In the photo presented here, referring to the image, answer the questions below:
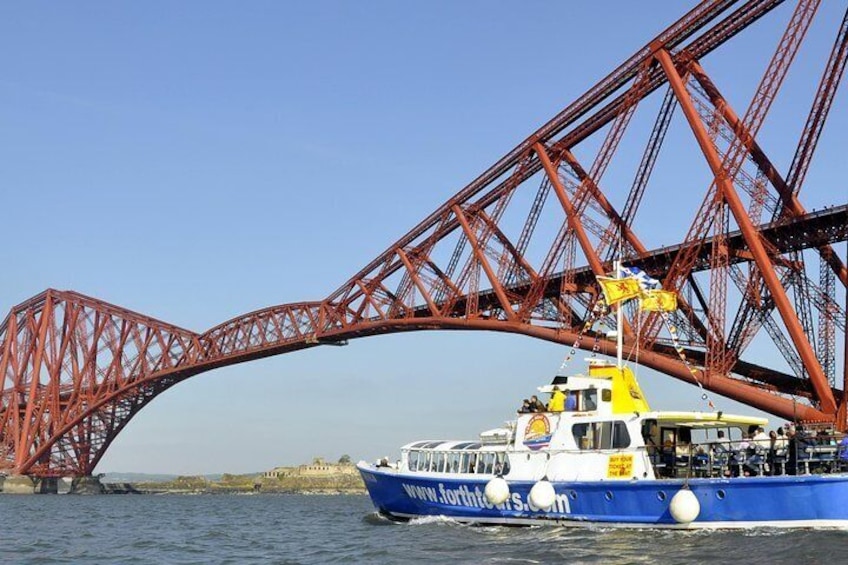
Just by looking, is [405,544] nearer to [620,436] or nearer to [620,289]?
[620,436]

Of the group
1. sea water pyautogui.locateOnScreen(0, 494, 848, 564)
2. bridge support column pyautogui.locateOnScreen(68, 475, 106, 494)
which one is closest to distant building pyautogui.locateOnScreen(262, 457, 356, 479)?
bridge support column pyautogui.locateOnScreen(68, 475, 106, 494)

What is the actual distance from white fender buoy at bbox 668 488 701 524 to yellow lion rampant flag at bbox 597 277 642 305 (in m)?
7.96

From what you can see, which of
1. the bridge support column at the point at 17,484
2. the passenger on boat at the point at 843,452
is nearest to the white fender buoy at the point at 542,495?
the passenger on boat at the point at 843,452

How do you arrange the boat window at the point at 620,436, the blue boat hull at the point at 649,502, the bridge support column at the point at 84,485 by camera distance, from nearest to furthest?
the blue boat hull at the point at 649,502 < the boat window at the point at 620,436 < the bridge support column at the point at 84,485

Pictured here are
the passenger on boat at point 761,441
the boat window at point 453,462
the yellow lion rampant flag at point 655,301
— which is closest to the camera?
the passenger on boat at point 761,441

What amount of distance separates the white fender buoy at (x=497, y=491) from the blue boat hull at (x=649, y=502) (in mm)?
451

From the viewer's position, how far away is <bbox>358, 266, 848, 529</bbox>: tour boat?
25.5m

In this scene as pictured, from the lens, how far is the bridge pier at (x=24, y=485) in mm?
101625

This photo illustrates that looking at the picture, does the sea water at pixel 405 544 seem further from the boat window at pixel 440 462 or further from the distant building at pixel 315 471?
the distant building at pixel 315 471

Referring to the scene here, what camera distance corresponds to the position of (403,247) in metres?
69.0

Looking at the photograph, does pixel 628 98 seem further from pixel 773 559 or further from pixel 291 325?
pixel 291 325

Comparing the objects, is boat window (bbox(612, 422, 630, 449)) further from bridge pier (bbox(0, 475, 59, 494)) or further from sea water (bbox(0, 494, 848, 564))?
bridge pier (bbox(0, 475, 59, 494))

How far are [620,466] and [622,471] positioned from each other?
0.51ft

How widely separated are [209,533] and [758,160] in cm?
2687
